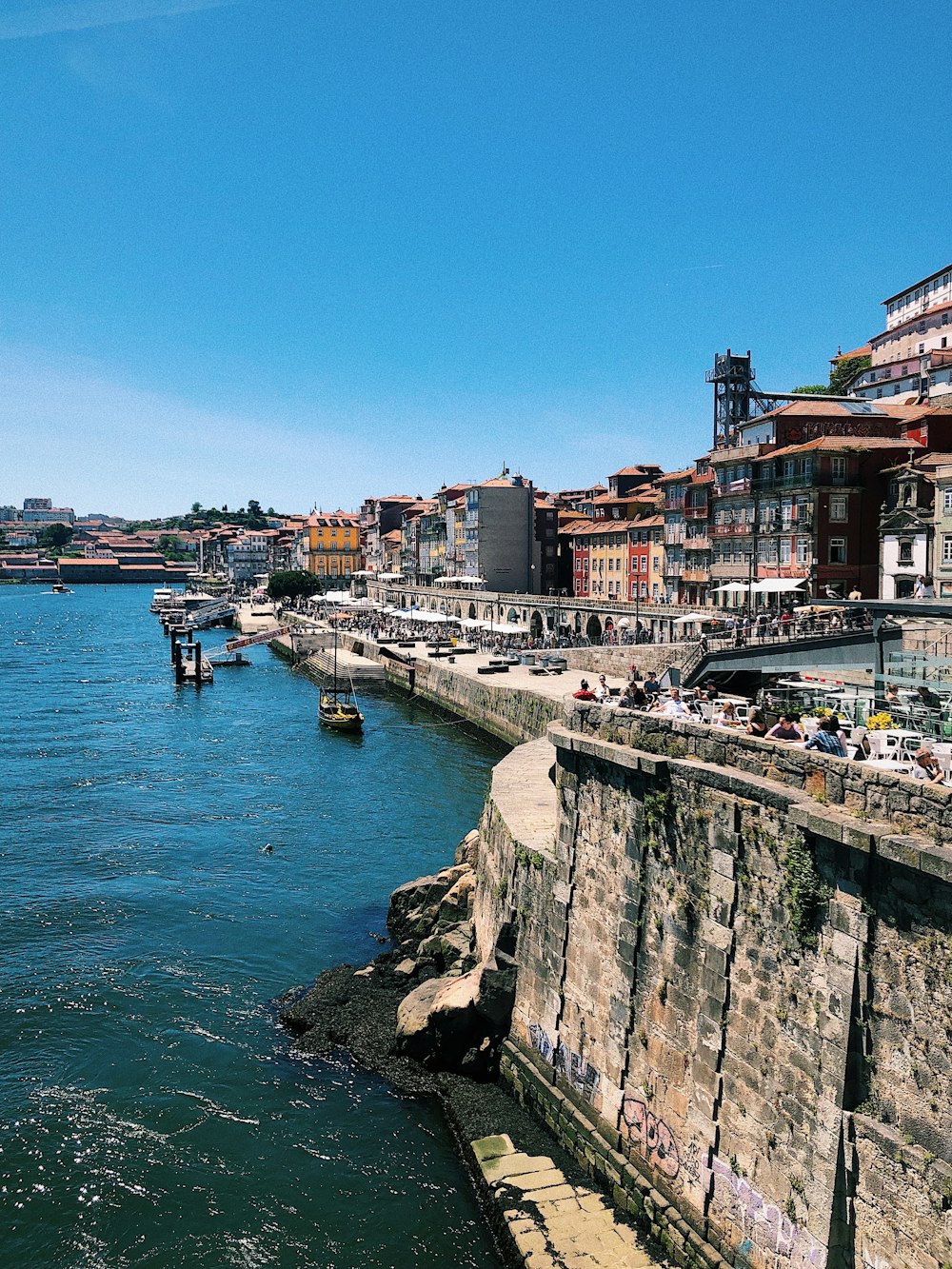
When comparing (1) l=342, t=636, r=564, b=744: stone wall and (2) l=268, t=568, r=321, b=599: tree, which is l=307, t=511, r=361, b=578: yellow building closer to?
(2) l=268, t=568, r=321, b=599: tree

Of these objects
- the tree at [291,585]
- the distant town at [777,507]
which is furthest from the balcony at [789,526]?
the tree at [291,585]

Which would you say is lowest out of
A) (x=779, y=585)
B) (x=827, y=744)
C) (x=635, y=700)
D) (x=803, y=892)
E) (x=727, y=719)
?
(x=803, y=892)

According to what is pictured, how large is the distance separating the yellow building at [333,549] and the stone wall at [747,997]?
143 m

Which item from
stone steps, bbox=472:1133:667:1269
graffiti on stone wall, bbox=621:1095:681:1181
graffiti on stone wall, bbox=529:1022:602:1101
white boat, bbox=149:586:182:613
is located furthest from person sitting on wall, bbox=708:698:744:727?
white boat, bbox=149:586:182:613

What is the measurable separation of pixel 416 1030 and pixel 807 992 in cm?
868

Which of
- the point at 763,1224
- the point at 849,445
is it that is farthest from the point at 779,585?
the point at 763,1224

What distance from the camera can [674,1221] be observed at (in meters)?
11.2

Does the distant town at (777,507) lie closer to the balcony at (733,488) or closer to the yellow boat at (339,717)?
the balcony at (733,488)

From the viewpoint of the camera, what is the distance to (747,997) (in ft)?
33.7

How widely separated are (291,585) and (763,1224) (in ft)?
395

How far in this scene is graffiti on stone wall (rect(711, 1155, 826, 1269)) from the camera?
916 centimetres

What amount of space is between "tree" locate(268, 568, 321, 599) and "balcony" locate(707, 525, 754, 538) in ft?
271

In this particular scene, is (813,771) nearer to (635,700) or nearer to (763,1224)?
(763,1224)

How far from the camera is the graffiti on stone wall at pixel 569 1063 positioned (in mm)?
13453
